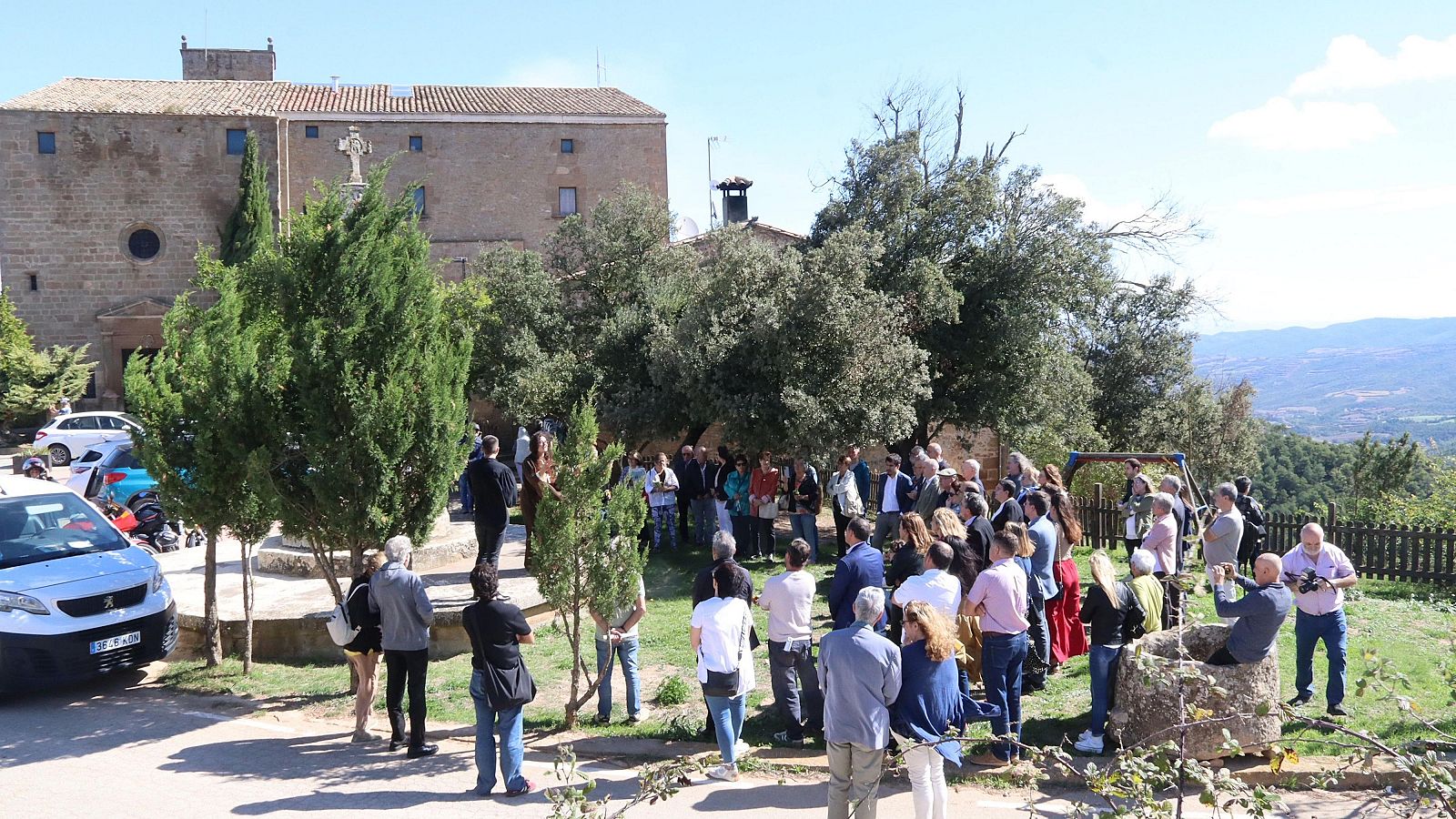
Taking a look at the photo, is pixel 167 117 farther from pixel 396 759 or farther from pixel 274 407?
pixel 396 759

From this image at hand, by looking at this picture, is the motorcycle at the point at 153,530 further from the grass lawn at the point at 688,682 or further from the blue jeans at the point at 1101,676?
the blue jeans at the point at 1101,676

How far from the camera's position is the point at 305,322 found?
9.57 m

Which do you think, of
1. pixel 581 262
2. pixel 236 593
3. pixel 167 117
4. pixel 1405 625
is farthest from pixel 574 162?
pixel 1405 625

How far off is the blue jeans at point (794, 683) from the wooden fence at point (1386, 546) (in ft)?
26.8

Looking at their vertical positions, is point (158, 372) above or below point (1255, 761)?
above

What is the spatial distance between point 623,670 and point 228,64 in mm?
48467

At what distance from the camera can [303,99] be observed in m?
42.4

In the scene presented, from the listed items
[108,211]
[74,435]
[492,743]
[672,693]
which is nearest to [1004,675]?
[672,693]

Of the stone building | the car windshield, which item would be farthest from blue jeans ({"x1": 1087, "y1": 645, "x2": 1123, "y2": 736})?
the stone building

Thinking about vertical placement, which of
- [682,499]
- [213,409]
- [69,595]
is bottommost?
[69,595]

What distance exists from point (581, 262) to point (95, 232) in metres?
24.4

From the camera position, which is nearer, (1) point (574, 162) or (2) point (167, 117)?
(2) point (167, 117)

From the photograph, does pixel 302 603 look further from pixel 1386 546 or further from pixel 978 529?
pixel 1386 546

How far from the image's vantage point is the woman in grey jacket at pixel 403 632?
8.20 meters
